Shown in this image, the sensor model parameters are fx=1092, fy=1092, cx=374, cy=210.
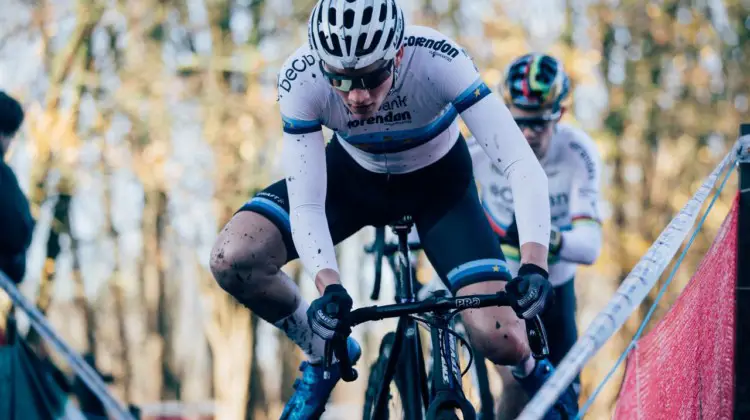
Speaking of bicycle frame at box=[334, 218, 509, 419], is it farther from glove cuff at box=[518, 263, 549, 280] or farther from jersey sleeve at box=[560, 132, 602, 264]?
jersey sleeve at box=[560, 132, 602, 264]

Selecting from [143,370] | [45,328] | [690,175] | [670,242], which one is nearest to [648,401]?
[670,242]

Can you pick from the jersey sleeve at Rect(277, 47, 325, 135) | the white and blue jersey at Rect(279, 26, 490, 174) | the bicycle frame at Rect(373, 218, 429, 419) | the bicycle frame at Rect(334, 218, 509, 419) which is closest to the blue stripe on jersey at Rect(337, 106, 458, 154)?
the white and blue jersey at Rect(279, 26, 490, 174)

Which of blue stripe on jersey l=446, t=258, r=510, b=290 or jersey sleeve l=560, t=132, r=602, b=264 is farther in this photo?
jersey sleeve l=560, t=132, r=602, b=264

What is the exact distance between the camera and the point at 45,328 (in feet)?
16.8

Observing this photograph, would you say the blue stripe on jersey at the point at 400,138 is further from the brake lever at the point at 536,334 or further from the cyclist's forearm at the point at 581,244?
the cyclist's forearm at the point at 581,244

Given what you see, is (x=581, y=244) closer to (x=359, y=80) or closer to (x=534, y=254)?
(x=534, y=254)

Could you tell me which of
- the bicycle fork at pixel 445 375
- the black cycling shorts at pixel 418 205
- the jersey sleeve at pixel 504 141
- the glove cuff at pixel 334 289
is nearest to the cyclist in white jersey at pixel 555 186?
the black cycling shorts at pixel 418 205

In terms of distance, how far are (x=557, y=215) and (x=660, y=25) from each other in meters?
12.8

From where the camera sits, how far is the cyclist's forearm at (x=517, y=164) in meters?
4.16

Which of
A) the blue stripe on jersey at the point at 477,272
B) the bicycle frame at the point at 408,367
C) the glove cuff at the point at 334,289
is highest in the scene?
the glove cuff at the point at 334,289

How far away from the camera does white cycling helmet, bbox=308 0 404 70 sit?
4043mm

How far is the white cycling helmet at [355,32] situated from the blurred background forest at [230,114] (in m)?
12.6

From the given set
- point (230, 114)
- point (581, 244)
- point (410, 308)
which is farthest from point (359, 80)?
point (230, 114)

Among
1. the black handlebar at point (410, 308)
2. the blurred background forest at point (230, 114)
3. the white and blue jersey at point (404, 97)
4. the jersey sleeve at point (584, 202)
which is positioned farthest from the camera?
the blurred background forest at point (230, 114)
